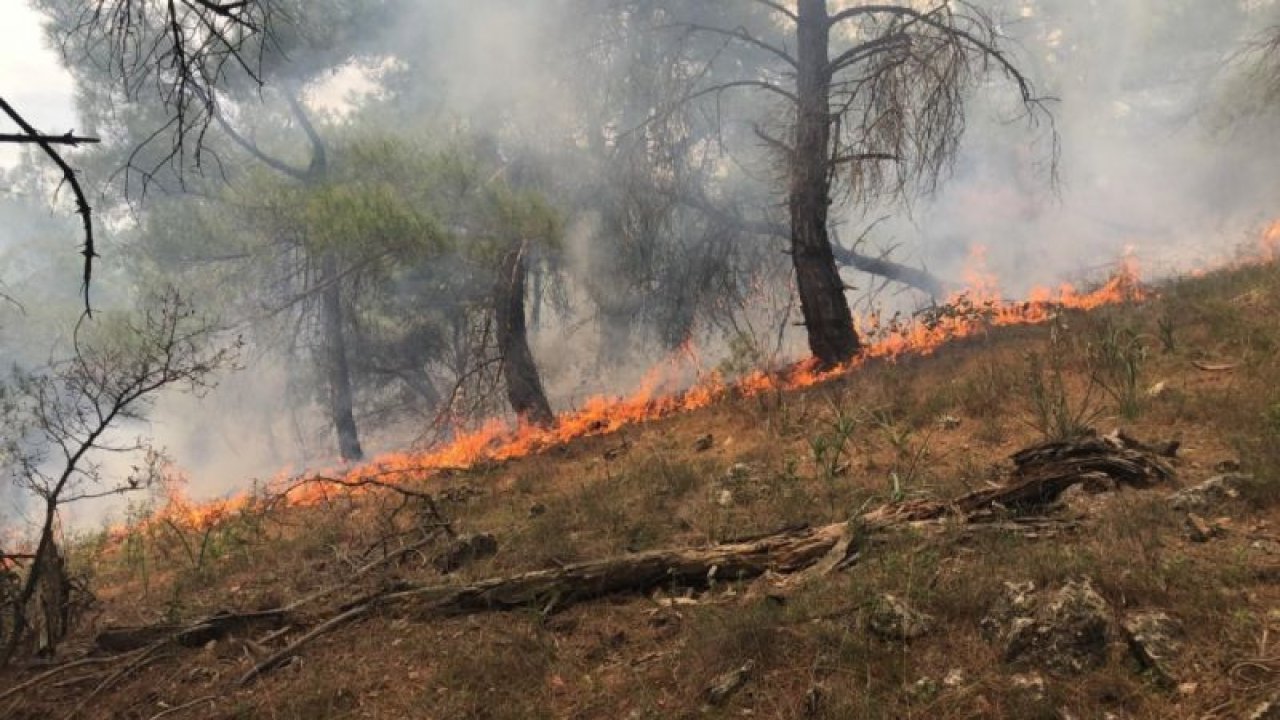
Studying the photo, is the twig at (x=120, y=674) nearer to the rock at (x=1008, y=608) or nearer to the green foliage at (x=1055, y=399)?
the rock at (x=1008, y=608)

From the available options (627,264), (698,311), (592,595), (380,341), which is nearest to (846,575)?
(592,595)

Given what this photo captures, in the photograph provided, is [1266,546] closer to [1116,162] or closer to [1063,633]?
[1063,633]

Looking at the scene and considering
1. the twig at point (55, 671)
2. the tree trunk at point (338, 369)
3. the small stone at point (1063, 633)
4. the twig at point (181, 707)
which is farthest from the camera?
the tree trunk at point (338, 369)

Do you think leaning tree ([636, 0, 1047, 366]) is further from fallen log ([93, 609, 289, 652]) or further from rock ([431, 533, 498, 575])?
fallen log ([93, 609, 289, 652])

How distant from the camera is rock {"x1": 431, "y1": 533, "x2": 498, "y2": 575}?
4.31 metres

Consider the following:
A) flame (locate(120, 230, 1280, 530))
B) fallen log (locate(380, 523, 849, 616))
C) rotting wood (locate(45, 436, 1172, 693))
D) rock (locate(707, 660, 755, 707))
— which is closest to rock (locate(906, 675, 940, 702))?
rock (locate(707, 660, 755, 707))

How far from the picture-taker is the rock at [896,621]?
2.50 metres

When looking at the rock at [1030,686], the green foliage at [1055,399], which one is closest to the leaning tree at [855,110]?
the green foliage at [1055,399]

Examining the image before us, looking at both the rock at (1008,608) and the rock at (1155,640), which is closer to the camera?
the rock at (1155,640)

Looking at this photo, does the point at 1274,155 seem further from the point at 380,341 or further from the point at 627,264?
the point at 380,341

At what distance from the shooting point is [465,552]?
14.4 ft

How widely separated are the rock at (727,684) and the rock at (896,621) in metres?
0.45

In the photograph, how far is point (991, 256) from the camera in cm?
1983

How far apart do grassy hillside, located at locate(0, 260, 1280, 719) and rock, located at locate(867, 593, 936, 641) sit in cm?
3
